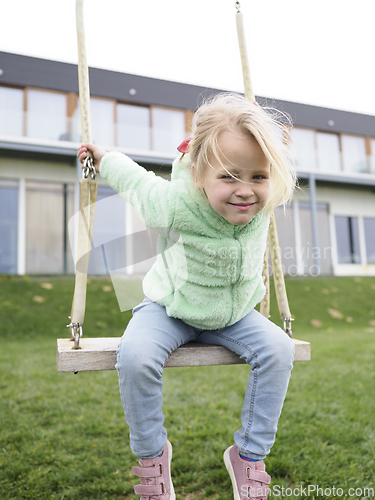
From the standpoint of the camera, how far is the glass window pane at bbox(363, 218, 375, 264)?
15359 millimetres

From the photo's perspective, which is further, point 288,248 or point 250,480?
point 288,248

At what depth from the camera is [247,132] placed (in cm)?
155

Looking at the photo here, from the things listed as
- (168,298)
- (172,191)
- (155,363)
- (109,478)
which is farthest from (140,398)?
(109,478)

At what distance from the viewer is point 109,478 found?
2.15m

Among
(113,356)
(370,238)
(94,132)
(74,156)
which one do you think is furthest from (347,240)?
(113,356)

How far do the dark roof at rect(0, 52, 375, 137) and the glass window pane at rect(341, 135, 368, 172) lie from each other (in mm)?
905

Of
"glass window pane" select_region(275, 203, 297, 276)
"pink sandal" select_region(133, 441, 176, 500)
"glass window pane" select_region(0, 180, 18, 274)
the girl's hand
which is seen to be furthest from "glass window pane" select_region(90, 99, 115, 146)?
"pink sandal" select_region(133, 441, 176, 500)

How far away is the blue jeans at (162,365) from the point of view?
1.48m

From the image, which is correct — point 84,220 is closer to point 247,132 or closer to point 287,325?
point 247,132

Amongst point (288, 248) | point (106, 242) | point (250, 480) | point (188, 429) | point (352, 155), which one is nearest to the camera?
point (250, 480)

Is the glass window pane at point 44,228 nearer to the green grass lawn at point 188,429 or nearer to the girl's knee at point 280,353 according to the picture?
the green grass lawn at point 188,429

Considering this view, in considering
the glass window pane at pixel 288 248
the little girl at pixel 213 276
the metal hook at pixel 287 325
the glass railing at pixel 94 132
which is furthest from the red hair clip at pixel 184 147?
the glass window pane at pixel 288 248

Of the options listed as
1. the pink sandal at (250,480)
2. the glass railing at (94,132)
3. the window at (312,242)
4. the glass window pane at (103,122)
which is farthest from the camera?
the window at (312,242)

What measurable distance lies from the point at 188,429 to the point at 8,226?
382 inches
